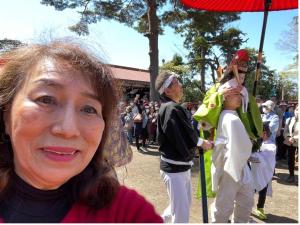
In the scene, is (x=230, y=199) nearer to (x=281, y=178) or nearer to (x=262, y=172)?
(x=262, y=172)

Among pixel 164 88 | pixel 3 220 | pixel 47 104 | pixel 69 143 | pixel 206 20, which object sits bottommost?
pixel 3 220

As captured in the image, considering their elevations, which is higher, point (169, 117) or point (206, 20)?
point (206, 20)

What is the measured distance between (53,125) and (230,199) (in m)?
2.78

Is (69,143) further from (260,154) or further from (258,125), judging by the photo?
(260,154)

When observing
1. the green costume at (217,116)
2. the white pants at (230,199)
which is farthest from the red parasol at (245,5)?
the white pants at (230,199)

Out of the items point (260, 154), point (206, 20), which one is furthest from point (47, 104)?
point (206, 20)

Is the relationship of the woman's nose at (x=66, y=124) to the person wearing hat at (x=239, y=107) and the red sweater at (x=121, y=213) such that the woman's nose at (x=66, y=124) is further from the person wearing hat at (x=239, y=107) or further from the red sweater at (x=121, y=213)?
the person wearing hat at (x=239, y=107)

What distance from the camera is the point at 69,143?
108 cm

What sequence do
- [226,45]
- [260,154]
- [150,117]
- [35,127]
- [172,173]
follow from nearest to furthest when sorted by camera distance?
1. [35,127]
2. [172,173]
3. [260,154]
4. [150,117]
5. [226,45]

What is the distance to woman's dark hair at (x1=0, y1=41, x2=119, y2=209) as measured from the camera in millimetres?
1206

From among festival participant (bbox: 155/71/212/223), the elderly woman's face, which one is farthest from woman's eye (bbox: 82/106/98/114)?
festival participant (bbox: 155/71/212/223)

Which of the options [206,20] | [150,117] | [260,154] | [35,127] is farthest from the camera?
[206,20]

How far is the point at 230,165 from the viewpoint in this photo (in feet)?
11.1

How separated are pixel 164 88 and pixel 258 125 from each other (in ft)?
3.51
